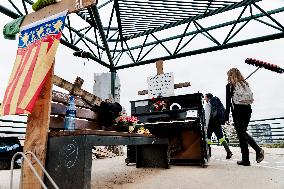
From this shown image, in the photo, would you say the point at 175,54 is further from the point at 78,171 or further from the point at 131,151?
the point at 78,171

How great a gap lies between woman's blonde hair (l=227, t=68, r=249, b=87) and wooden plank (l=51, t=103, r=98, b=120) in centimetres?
329

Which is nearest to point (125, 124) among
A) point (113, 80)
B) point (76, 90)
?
point (76, 90)

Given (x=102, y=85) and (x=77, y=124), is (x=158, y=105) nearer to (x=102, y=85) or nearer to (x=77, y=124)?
(x=77, y=124)

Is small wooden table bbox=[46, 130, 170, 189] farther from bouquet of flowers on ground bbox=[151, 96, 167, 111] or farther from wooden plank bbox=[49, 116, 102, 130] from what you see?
bouquet of flowers on ground bbox=[151, 96, 167, 111]

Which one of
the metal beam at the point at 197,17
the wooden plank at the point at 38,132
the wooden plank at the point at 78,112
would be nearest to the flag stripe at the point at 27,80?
the wooden plank at the point at 38,132

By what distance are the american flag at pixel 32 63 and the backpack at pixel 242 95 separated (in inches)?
157

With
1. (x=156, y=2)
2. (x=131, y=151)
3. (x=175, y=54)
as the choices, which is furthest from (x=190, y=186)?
(x=175, y=54)

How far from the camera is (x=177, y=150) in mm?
5707

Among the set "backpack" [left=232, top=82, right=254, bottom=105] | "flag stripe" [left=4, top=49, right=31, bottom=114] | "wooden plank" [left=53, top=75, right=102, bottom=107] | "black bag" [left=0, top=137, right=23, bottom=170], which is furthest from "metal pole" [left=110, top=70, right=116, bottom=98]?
"flag stripe" [left=4, top=49, right=31, bottom=114]

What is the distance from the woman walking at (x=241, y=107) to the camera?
193 inches

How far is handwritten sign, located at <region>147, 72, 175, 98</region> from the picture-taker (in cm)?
643

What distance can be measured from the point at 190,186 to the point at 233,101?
8.86 ft

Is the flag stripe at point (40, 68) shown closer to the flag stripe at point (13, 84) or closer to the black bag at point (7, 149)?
A: the flag stripe at point (13, 84)

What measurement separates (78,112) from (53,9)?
1535 mm
